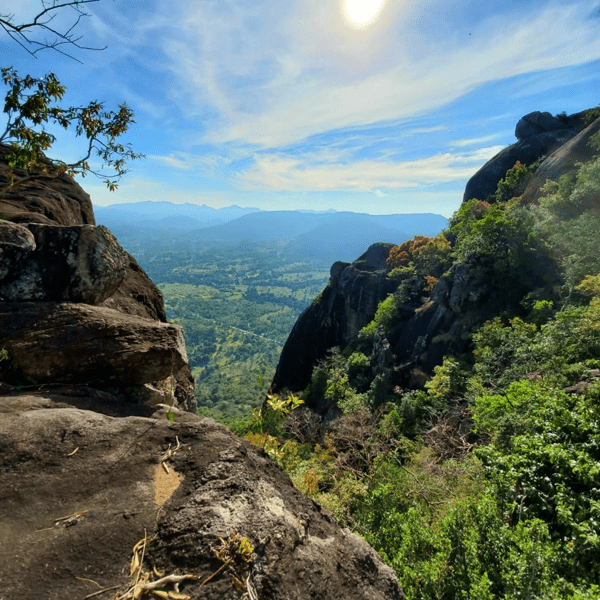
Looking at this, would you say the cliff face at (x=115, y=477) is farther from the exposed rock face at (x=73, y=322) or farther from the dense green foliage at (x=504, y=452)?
the dense green foliage at (x=504, y=452)

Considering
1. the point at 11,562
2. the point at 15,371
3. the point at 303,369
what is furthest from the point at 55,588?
the point at 303,369

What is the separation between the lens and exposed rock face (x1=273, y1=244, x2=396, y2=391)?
2181 inches

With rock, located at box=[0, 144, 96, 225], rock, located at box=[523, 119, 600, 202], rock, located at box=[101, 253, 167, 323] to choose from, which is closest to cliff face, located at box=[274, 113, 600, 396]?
rock, located at box=[523, 119, 600, 202]

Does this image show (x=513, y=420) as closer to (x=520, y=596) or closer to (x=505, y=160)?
(x=520, y=596)

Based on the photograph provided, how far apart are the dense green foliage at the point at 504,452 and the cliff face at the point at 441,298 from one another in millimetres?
1183

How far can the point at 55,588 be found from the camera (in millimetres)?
3123

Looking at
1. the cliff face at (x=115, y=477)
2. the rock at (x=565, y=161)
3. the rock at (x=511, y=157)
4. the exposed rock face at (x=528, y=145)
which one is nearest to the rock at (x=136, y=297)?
the cliff face at (x=115, y=477)

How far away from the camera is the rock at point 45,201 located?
886 centimetres

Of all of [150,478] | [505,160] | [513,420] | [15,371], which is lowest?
[513,420]

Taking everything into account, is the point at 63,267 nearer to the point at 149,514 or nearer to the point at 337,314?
the point at 149,514

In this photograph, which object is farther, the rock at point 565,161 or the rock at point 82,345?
the rock at point 565,161

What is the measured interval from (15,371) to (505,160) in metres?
70.6

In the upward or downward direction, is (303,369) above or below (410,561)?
below

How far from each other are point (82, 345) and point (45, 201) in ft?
22.1
